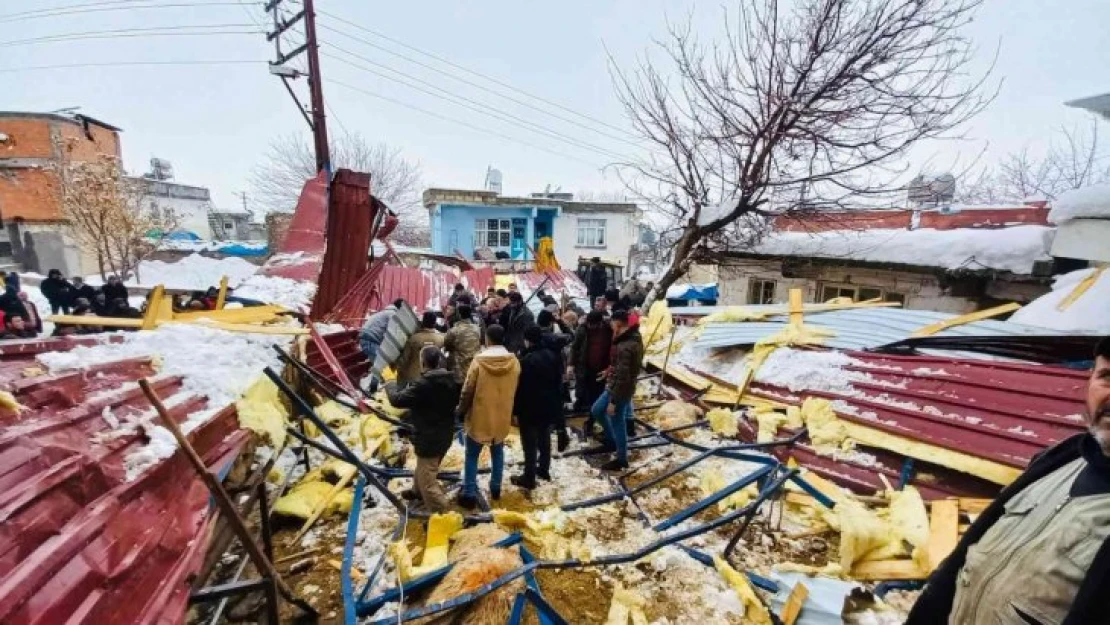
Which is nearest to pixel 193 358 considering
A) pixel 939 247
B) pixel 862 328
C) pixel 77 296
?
pixel 77 296

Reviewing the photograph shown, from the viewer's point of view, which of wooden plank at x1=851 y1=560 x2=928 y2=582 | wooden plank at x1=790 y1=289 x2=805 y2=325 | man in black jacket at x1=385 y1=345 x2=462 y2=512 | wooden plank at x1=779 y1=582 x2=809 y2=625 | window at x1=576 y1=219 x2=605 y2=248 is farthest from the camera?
window at x1=576 y1=219 x2=605 y2=248

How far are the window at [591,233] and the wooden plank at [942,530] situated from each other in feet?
76.3

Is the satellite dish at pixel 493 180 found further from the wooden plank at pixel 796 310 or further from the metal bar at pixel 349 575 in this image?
the metal bar at pixel 349 575

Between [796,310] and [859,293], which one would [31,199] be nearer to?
[796,310]

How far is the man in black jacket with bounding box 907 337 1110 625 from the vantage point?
1.29 meters

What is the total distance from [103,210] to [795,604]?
16487 millimetres

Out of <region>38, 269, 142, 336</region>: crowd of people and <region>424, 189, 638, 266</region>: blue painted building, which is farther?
<region>424, 189, 638, 266</region>: blue painted building

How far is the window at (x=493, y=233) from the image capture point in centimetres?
2348

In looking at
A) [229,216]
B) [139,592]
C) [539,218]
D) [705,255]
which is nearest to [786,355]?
[705,255]

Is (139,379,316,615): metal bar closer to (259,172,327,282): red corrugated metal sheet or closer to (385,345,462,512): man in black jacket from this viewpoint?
(385,345,462,512): man in black jacket

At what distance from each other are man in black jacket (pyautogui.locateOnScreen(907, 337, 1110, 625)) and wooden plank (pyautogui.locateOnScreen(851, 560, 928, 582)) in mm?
1583

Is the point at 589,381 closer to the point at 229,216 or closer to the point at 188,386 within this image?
the point at 188,386

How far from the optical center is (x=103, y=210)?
38.6 feet

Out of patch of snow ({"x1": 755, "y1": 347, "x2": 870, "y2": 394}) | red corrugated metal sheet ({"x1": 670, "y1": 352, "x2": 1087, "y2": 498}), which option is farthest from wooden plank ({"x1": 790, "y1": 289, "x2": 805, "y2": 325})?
red corrugated metal sheet ({"x1": 670, "y1": 352, "x2": 1087, "y2": 498})
